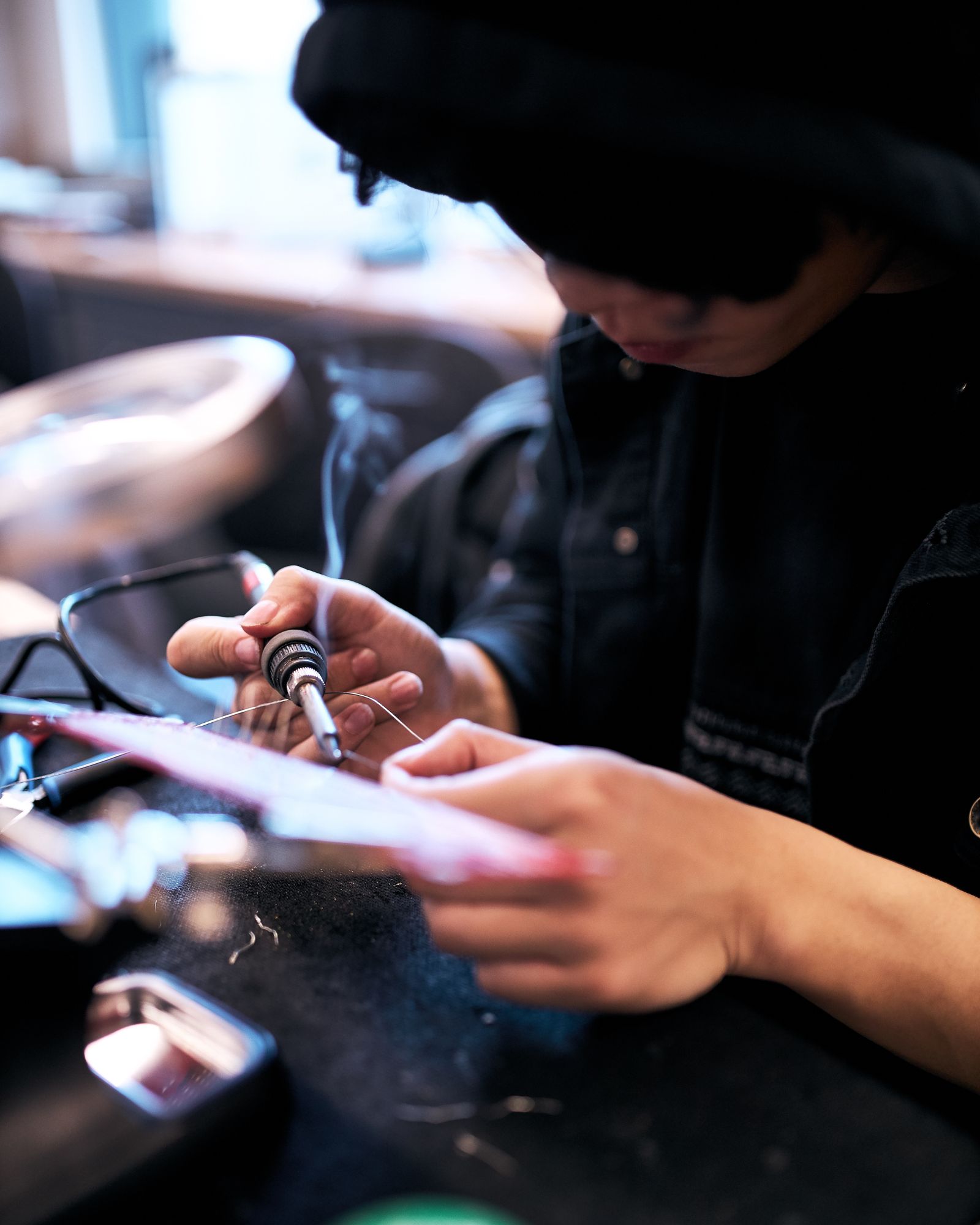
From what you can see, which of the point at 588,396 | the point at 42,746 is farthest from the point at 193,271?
the point at 42,746

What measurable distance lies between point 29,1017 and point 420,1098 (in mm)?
135

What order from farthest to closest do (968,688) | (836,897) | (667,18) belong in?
(968,688), (836,897), (667,18)

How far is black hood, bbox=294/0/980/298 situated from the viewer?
30 cm

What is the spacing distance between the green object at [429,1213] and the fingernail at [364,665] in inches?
9.6

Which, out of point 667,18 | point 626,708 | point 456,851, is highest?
point 667,18

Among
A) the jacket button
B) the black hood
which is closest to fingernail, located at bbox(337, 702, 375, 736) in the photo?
the black hood

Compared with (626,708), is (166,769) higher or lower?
higher

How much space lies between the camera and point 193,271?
2.32 meters

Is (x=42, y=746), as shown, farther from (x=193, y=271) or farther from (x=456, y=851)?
(x=193, y=271)

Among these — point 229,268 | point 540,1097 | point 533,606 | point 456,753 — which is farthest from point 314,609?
point 229,268

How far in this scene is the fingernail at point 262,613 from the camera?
0.45 meters

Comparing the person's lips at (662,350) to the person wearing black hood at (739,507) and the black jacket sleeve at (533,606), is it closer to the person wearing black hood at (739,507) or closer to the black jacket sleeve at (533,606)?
the person wearing black hood at (739,507)

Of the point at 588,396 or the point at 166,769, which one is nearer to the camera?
the point at 166,769

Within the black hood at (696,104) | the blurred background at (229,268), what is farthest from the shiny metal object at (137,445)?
the black hood at (696,104)
